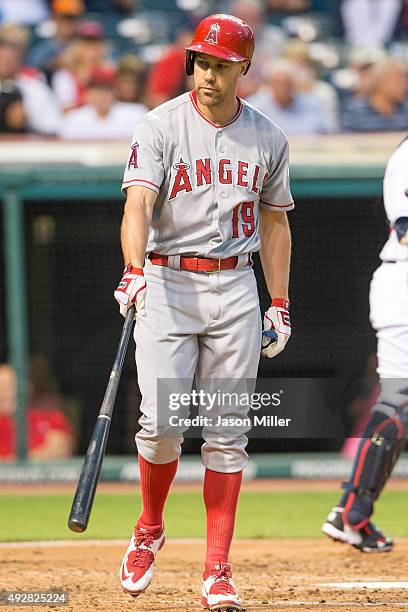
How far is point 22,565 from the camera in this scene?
172 inches

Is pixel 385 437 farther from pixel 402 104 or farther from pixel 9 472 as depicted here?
pixel 402 104

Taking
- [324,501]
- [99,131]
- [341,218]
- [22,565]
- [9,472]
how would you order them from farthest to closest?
[99,131] → [341,218] → [9,472] → [324,501] → [22,565]

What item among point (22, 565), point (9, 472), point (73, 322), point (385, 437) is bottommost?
point (9, 472)

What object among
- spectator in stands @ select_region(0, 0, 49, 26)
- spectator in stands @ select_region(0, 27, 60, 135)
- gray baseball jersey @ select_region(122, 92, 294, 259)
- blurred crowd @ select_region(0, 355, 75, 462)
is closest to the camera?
gray baseball jersey @ select_region(122, 92, 294, 259)

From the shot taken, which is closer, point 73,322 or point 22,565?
point 22,565

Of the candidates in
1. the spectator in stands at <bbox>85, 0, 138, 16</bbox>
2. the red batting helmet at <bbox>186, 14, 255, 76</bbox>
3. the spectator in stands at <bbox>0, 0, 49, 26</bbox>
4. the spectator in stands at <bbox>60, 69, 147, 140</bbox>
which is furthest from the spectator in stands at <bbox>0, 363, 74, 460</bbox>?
the red batting helmet at <bbox>186, 14, 255, 76</bbox>

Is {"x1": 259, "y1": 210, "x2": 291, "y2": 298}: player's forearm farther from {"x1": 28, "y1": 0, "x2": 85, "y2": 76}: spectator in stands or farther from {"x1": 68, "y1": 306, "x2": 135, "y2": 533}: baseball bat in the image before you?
{"x1": 28, "y1": 0, "x2": 85, "y2": 76}: spectator in stands

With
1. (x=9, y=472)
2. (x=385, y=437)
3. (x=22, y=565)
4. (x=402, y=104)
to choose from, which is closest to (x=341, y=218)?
(x=402, y=104)

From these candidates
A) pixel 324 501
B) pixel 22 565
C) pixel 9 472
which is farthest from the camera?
pixel 9 472

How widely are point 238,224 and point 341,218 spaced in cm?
448

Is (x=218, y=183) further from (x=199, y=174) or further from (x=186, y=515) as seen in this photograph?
(x=186, y=515)

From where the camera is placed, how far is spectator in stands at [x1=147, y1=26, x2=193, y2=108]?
29.1 ft

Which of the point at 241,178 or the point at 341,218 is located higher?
the point at 241,178

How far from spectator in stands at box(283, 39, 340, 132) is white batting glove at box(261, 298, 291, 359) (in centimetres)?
528
